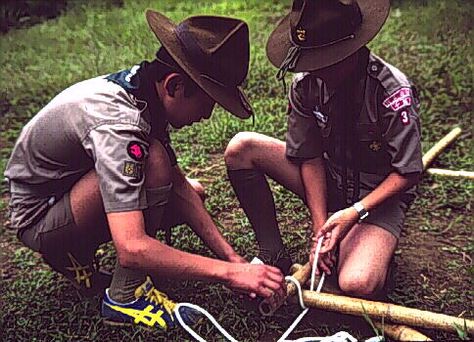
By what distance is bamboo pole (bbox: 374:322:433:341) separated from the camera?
7.29ft

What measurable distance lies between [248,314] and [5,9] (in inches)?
244

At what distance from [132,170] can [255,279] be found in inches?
18.9

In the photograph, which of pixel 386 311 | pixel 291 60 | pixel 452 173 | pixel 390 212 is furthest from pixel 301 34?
pixel 452 173

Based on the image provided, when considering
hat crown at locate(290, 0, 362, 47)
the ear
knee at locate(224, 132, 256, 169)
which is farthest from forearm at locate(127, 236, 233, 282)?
hat crown at locate(290, 0, 362, 47)

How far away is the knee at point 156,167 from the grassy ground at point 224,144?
0.50 m

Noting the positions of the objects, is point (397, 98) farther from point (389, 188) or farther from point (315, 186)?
point (315, 186)

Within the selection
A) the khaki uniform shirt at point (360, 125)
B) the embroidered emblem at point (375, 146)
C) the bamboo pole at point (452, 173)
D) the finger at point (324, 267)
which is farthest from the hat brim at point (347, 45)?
the bamboo pole at point (452, 173)

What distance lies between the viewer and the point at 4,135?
463 cm

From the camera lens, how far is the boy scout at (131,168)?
2195mm

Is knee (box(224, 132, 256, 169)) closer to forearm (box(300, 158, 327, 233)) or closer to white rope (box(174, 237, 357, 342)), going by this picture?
forearm (box(300, 158, 327, 233))

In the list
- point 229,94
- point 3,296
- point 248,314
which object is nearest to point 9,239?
point 3,296

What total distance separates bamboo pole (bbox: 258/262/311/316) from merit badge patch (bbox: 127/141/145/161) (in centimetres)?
61

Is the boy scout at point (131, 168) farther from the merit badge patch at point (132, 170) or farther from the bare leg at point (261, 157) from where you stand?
the bare leg at point (261, 157)

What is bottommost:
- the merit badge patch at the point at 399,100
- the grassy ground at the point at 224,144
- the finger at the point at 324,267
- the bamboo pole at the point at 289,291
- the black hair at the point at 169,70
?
the grassy ground at the point at 224,144
